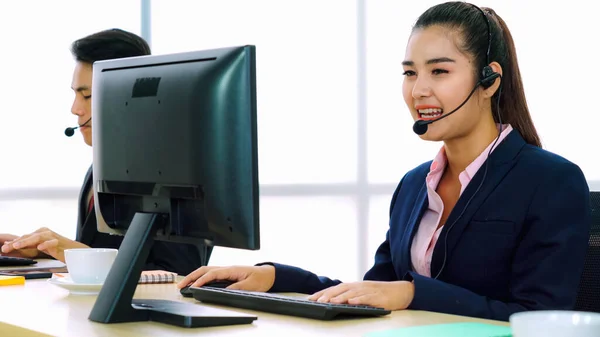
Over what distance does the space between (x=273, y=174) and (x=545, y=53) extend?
1637 mm

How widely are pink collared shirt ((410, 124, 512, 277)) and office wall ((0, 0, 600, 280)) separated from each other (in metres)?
2.16

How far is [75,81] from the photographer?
2.89 metres

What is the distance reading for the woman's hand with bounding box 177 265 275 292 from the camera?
1.81m

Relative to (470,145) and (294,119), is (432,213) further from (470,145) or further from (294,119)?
(294,119)

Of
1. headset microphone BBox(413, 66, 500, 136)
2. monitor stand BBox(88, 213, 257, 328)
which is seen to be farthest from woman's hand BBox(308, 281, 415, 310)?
headset microphone BBox(413, 66, 500, 136)

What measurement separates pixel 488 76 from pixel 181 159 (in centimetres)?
83

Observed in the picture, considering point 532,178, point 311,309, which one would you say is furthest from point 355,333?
point 532,178

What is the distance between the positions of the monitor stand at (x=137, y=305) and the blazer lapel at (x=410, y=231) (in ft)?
2.10

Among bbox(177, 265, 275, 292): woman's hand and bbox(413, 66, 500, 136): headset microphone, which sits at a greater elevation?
bbox(413, 66, 500, 136): headset microphone

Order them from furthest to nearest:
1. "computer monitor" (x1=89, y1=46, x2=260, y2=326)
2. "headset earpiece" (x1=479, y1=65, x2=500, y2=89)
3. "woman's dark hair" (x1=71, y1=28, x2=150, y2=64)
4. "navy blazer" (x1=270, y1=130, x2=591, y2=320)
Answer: "woman's dark hair" (x1=71, y1=28, x2=150, y2=64) < "headset earpiece" (x1=479, y1=65, x2=500, y2=89) < "navy blazer" (x1=270, y1=130, x2=591, y2=320) < "computer monitor" (x1=89, y1=46, x2=260, y2=326)

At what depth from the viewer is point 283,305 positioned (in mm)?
1517

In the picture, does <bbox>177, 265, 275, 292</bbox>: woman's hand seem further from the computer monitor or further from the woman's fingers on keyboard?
the computer monitor

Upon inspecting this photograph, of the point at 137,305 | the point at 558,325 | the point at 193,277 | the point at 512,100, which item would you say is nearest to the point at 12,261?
the point at 193,277

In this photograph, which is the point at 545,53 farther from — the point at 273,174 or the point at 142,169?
the point at 142,169
